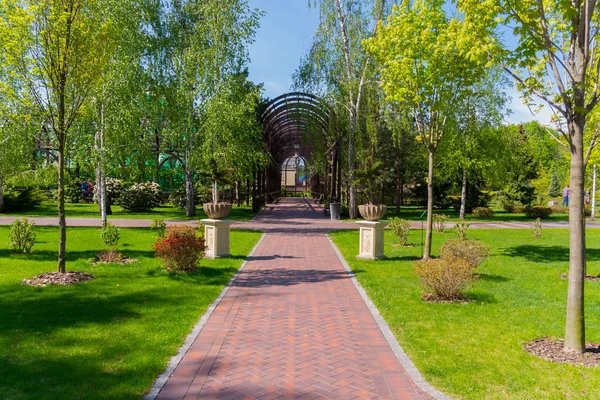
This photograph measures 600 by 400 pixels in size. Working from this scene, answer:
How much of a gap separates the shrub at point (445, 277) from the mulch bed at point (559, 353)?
1879 millimetres

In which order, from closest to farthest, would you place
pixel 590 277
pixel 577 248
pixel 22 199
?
pixel 577 248, pixel 590 277, pixel 22 199

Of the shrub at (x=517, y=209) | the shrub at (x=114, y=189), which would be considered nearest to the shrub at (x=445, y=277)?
the shrub at (x=114, y=189)

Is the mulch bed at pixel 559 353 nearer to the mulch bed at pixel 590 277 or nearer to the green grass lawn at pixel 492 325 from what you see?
the green grass lawn at pixel 492 325

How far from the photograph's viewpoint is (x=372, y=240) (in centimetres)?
1156

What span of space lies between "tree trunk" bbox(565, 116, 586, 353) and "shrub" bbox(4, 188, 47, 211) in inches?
1075

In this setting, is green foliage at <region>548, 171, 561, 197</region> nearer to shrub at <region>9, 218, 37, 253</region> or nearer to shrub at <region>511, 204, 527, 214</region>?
shrub at <region>511, 204, 527, 214</region>

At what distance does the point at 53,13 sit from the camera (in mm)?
7949

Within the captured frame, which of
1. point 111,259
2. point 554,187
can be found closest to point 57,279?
point 111,259

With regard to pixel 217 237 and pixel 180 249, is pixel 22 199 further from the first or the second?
pixel 180 249

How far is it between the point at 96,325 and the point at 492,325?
516cm

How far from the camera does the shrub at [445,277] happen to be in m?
7.20

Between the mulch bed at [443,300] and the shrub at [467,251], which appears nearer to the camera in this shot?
the mulch bed at [443,300]

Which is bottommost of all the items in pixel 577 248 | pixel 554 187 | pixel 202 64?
pixel 577 248

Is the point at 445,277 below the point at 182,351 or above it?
above
